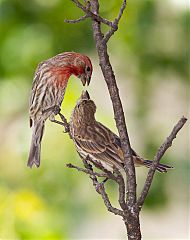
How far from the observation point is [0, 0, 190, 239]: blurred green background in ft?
9.30

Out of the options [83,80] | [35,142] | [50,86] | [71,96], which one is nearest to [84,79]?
[83,80]

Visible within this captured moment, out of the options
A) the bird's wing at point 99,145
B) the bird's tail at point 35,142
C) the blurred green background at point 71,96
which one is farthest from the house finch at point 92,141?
the blurred green background at point 71,96

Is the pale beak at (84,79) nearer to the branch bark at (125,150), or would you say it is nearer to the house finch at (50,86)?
the house finch at (50,86)

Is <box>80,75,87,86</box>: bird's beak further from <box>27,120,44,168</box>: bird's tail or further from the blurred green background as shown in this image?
the blurred green background

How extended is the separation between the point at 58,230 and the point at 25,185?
318 millimetres

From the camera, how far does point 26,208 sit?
271 centimetres

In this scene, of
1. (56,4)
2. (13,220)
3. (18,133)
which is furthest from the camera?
(56,4)

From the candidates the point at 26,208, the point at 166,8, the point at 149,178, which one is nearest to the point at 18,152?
the point at 26,208

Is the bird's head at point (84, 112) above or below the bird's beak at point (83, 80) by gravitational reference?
below

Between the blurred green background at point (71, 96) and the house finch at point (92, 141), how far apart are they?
129cm

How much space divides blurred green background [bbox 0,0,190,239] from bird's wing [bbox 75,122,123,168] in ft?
4.22

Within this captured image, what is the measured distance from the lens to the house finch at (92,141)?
1.22 metres

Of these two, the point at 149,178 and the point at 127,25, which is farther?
the point at 127,25

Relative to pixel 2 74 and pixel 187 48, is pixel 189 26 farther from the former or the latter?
pixel 2 74
